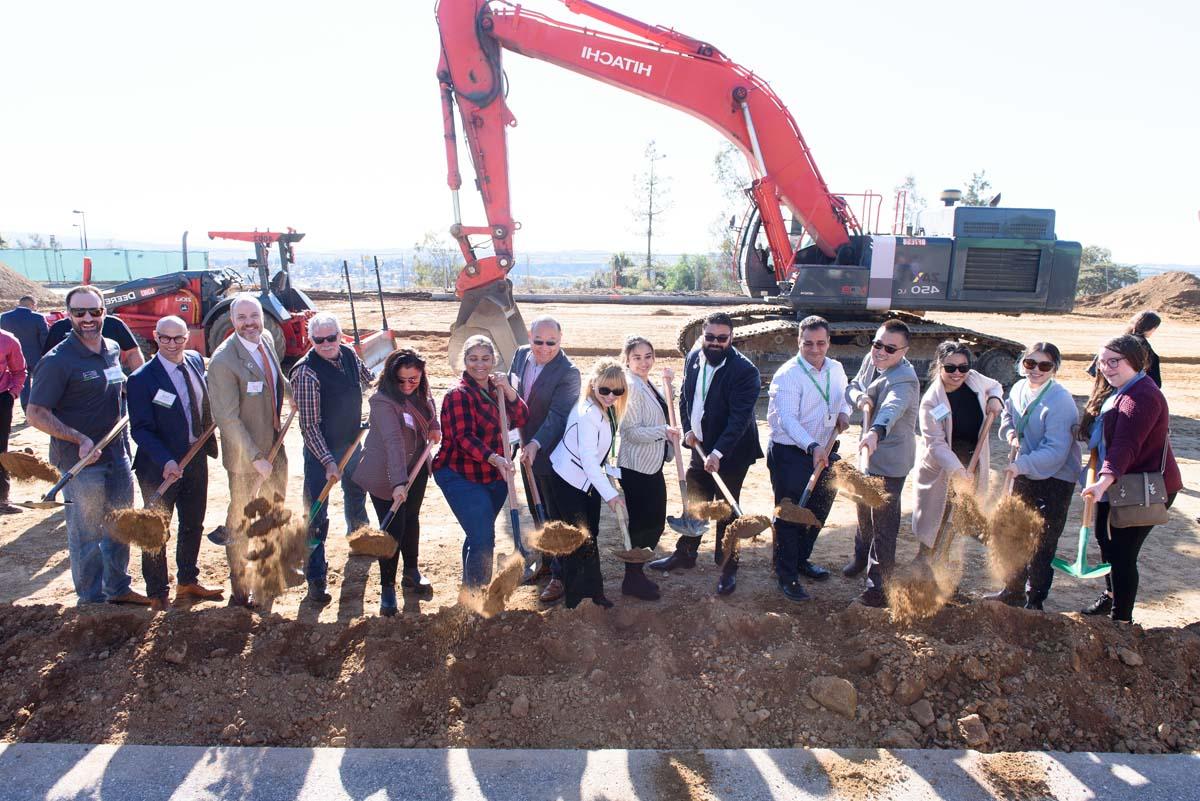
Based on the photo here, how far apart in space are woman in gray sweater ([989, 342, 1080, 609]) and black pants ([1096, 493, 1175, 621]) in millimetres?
226

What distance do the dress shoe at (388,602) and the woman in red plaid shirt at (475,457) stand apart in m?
0.54

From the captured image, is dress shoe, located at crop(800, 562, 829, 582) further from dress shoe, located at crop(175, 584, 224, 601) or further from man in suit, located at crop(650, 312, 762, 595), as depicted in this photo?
dress shoe, located at crop(175, 584, 224, 601)

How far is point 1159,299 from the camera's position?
25.0 m

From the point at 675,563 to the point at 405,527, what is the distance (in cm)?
185

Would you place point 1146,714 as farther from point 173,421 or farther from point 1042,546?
point 173,421

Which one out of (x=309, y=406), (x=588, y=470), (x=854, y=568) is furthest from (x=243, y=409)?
(x=854, y=568)

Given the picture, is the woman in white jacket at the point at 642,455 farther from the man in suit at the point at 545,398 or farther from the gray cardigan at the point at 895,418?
the gray cardigan at the point at 895,418

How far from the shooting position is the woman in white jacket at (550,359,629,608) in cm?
425

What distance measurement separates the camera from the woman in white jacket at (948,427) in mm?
4523

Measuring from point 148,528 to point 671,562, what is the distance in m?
3.17

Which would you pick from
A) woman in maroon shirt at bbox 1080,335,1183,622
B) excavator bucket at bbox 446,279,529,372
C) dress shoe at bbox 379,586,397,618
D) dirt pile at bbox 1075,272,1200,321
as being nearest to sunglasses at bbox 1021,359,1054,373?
woman in maroon shirt at bbox 1080,335,1183,622

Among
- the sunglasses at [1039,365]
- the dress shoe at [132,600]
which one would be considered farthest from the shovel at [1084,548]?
the dress shoe at [132,600]

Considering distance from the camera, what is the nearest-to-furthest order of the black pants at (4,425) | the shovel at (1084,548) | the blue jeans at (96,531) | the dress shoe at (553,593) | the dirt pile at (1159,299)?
the shovel at (1084,548), the blue jeans at (96,531), the dress shoe at (553,593), the black pants at (4,425), the dirt pile at (1159,299)

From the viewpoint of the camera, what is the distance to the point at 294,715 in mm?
3537
